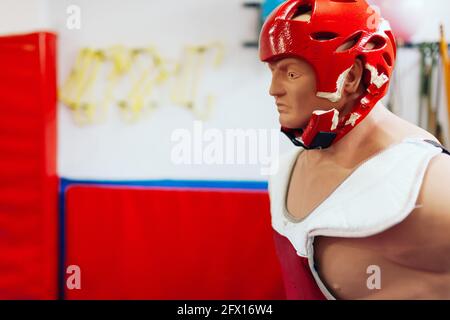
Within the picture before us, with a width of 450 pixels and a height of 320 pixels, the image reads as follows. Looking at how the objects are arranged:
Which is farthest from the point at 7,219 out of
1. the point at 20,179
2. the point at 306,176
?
the point at 306,176

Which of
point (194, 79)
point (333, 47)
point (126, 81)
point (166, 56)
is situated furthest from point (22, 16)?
point (333, 47)

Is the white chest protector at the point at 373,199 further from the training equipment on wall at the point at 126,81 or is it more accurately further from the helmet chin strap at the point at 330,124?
the training equipment on wall at the point at 126,81

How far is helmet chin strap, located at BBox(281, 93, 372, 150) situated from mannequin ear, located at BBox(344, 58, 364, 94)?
30mm

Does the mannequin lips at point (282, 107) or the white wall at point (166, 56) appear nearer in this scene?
the mannequin lips at point (282, 107)

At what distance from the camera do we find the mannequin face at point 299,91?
3.11 feet

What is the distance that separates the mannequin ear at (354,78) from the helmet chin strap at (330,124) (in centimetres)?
3

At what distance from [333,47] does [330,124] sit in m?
0.15

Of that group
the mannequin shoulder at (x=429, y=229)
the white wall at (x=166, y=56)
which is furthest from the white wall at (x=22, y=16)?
the mannequin shoulder at (x=429, y=229)

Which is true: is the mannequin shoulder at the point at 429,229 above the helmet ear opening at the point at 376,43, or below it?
below

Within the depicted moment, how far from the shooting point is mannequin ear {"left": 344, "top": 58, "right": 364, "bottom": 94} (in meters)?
0.93

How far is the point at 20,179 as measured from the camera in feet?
6.54

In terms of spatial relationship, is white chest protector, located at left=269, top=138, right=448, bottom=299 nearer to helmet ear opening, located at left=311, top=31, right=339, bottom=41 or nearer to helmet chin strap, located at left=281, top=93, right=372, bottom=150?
helmet chin strap, located at left=281, top=93, right=372, bottom=150

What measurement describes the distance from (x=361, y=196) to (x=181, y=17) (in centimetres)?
125

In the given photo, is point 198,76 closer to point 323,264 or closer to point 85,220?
point 85,220
